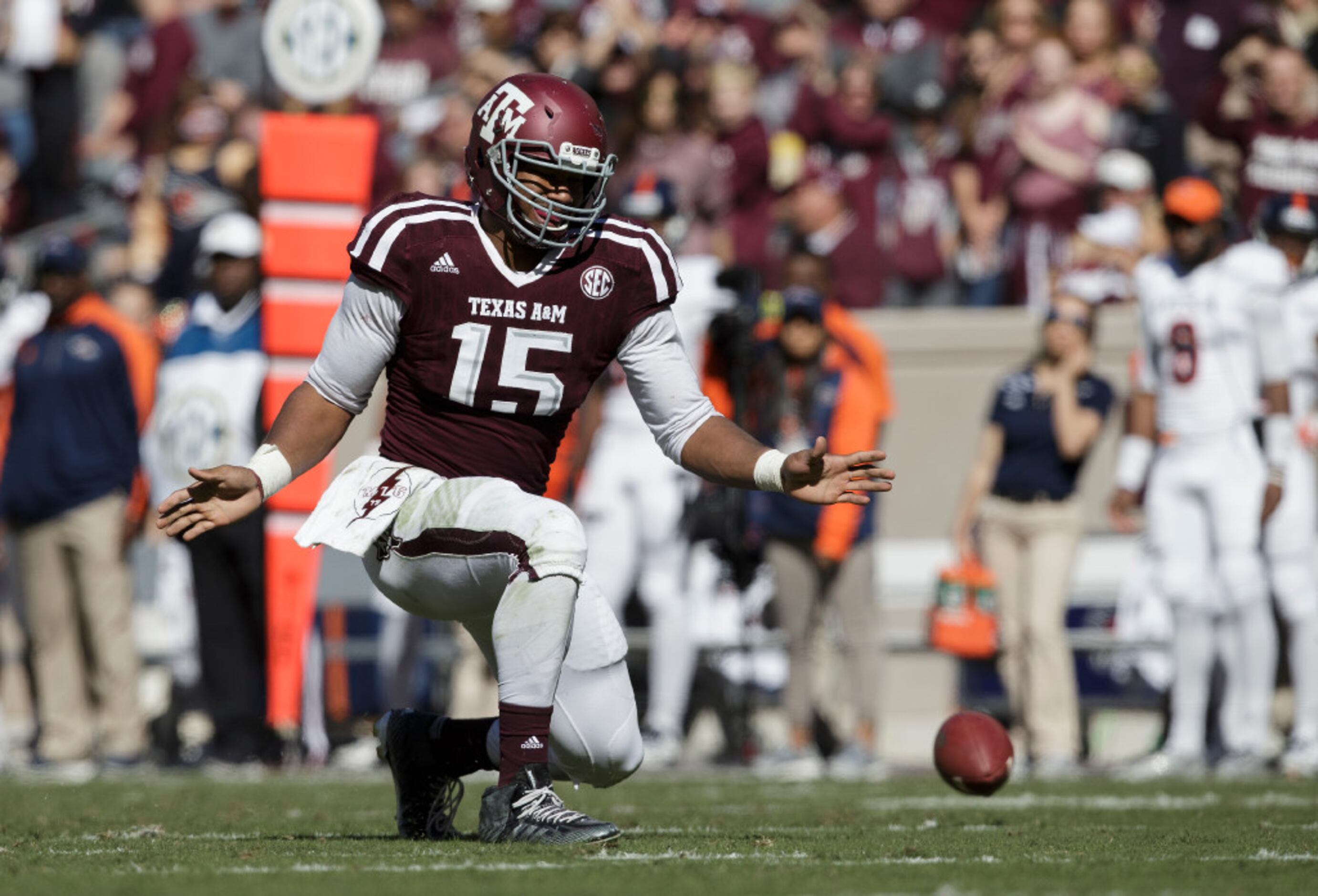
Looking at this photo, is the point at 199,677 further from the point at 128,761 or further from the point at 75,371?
the point at 75,371

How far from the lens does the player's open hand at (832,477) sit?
5.12 meters

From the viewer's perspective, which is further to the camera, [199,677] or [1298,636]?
[199,677]

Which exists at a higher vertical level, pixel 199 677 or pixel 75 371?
pixel 75 371

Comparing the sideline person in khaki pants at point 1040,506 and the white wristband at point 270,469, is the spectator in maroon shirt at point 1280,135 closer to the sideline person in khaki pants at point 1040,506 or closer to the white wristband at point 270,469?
the sideline person in khaki pants at point 1040,506

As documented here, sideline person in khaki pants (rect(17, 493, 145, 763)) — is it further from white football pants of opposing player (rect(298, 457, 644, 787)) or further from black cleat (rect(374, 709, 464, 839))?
white football pants of opposing player (rect(298, 457, 644, 787))

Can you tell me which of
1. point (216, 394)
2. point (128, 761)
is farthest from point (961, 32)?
point (128, 761)

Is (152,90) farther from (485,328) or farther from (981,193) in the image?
(485,328)

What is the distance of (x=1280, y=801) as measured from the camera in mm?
7234

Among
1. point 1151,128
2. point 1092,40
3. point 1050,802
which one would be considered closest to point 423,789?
point 1050,802

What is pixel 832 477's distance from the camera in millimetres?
5188

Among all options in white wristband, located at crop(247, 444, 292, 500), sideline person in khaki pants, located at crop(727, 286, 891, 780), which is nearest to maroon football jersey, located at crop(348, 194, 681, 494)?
white wristband, located at crop(247, 444, 292, 500)

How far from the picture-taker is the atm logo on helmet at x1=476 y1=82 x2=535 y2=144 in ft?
17.8

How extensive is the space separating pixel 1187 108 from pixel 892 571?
3574 millimetres

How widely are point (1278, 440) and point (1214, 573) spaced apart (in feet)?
2.16
